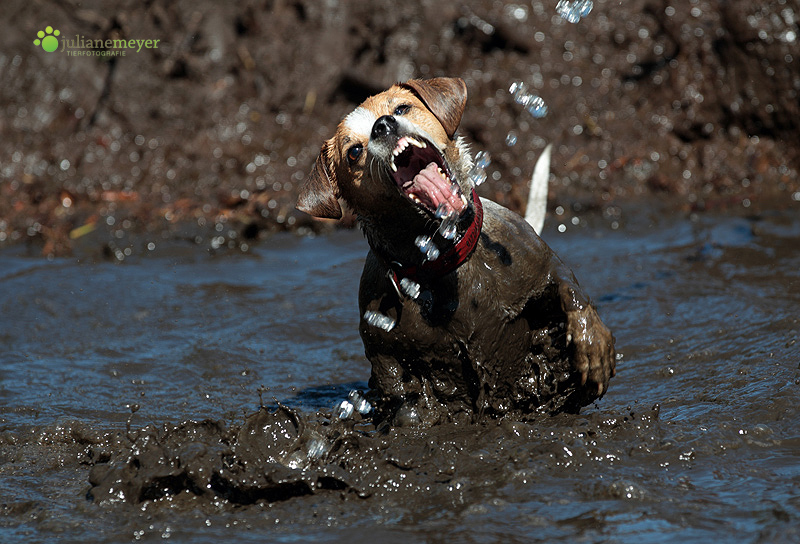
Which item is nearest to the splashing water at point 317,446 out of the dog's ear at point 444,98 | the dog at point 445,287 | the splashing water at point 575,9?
Result: the dog at point 445,287

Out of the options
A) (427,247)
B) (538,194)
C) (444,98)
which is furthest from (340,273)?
(427,247)

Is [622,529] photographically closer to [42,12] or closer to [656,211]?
[656,211]

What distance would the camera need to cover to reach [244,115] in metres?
9.41

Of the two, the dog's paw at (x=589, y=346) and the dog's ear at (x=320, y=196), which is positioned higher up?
the dog's ear at (x=320, y=196)

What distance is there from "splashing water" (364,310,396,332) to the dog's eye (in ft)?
A: 2.43

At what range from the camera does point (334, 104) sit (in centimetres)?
942

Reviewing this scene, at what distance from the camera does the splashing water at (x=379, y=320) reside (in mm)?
4188

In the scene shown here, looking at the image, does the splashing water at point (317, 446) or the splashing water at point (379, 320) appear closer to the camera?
the splashing water at point (317, 446)

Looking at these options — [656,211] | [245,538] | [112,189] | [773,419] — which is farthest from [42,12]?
[773,419]

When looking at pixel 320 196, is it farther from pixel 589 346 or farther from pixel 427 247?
pixel 589 346

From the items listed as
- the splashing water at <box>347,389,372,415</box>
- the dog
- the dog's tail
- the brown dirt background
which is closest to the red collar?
the dog

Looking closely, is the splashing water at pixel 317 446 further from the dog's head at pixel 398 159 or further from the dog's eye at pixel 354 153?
the dog's eye at pixel 354 153

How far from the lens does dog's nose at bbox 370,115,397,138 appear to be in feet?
13.2

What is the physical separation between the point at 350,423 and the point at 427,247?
90 cm
